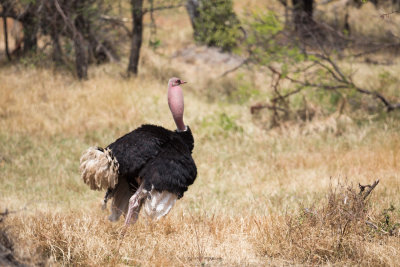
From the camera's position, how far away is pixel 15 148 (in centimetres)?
1003

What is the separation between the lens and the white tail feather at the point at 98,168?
483cm

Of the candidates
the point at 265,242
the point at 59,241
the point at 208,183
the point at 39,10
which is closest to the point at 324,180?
the point at 208,183

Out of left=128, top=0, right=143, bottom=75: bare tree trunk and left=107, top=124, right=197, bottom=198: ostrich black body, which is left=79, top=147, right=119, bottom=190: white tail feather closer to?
left=107, top=124, right=197, bottom=198: ostrich black body

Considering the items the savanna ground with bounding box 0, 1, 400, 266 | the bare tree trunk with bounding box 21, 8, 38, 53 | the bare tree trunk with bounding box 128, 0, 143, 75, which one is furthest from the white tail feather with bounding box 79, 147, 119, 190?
the bare tree trunk with bounding box 21, 8, 38, 53

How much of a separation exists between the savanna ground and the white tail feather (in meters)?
0.36

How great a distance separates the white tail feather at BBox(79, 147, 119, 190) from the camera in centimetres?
483

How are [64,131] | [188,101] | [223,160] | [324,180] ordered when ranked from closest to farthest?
[324,180], [223,160], [64,131], [188,101]

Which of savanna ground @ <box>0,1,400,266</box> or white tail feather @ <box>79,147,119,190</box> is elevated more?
white tail feather @ <box>79,147,119,190</box>

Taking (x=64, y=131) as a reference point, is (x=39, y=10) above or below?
above

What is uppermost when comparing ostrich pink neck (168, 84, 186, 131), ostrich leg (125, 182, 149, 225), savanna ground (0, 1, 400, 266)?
ostrich pink neck (168, 84, 186, 131)

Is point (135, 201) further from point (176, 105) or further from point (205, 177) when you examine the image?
point (205, 177)

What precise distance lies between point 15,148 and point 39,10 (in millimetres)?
4770

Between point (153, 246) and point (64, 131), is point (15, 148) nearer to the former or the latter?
point (64, 131)

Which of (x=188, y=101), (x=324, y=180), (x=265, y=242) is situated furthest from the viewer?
(x=188, y=101)
